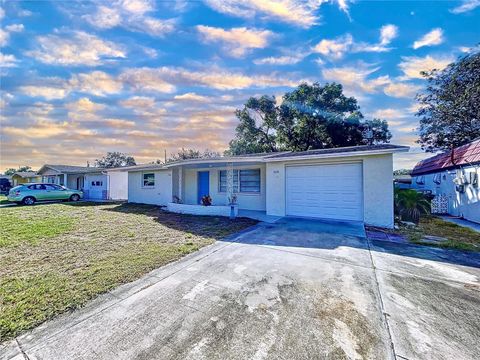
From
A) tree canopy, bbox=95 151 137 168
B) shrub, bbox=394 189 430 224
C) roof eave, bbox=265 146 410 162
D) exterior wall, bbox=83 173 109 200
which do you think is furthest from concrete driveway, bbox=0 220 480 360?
tree canopy, bbox=95 151 137 168

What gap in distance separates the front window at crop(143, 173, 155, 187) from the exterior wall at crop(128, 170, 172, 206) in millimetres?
242

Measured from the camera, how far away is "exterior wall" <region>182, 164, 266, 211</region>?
11.4 m

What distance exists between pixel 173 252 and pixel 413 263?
513 centimetres

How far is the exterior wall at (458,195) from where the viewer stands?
9375 mm

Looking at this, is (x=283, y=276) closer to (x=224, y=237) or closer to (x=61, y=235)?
(x=224, y=237)

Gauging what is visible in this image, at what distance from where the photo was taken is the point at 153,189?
50.1ft

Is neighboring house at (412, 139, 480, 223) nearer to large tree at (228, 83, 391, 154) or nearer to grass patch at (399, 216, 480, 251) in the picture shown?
grass patch at (399, 216, 480, 251)

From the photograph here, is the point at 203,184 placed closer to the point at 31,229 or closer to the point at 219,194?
the point at 219,194

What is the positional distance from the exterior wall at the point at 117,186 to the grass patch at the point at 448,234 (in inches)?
799

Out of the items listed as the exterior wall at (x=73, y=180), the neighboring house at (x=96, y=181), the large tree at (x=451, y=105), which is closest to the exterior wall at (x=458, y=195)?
the large tree at (x=451, y=105)

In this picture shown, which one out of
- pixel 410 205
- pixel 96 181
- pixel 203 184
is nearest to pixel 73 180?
pixel 96 181

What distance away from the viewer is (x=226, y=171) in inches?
488

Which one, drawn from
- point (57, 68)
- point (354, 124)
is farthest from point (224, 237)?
point (354, 124)

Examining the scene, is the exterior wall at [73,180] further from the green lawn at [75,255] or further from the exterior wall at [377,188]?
the exterior wall at [377,188]
